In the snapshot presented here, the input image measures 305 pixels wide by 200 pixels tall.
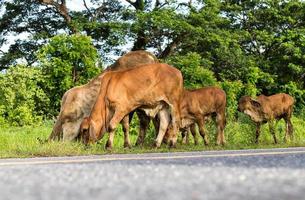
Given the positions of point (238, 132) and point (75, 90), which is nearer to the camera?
point (75, 90)

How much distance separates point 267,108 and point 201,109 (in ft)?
11.6

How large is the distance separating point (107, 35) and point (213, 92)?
19.9 meters

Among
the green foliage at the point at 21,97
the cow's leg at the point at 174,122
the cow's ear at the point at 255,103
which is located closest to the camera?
the cow's leg at the point at 174,122

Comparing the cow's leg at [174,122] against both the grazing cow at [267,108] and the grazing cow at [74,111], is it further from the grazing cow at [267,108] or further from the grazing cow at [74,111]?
the grazing cow at [267,108]

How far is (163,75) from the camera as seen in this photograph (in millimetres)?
14570

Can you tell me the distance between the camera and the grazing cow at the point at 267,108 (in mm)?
18641

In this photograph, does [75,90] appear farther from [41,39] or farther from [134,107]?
[41,39]

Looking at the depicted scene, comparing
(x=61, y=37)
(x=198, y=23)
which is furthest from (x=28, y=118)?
(x=198, y=23)

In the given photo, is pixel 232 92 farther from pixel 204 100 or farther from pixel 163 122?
pixel 163 122

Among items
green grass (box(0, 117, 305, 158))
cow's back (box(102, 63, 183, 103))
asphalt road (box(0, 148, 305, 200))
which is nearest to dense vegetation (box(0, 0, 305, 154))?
green grass (box(0, 117, 305, 158))

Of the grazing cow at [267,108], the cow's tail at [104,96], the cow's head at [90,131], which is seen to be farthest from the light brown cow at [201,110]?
the cow's head at [90,131]

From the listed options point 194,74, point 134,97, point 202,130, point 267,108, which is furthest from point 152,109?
point 194,74

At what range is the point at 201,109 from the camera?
16.6 m

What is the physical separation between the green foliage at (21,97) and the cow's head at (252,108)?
765cm
